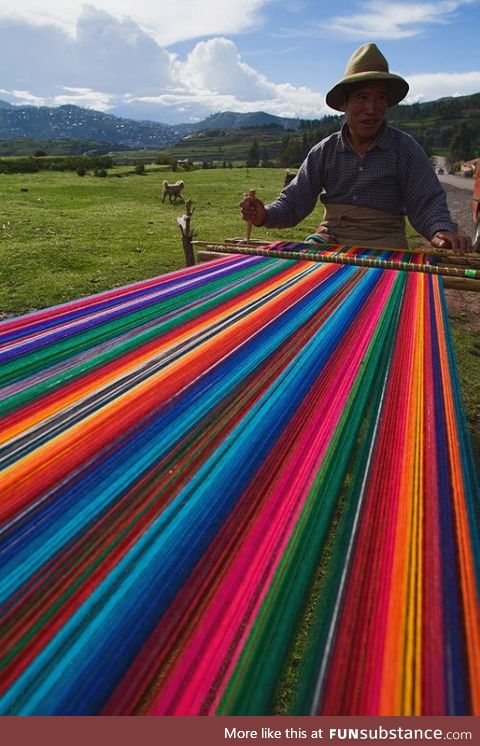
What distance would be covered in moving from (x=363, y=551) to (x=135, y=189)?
51.4 feet

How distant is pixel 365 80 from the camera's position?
7.70ft

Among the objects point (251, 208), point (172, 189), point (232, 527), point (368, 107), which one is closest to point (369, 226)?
point (368, 107)

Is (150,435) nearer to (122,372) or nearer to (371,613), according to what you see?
(122,372)

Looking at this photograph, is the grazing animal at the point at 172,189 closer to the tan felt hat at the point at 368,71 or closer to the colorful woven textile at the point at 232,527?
the tan felt hat at the point at 368,71

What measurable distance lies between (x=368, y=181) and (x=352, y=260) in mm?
792

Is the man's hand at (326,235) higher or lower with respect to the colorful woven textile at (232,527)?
higher

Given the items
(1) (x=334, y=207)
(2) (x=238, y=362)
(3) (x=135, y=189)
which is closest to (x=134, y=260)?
(1) (x=334, y=207)

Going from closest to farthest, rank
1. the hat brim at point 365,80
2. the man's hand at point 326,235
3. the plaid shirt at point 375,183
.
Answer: the hat brim at point 365,80, the plaid shirt at point 375,183, the man's hand at point 326,235

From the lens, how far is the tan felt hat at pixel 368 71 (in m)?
2.25

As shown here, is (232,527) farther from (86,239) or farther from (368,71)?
(86,239)

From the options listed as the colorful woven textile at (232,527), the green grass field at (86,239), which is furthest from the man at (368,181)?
the green grass field at (86,239)

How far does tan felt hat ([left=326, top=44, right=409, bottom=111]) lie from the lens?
7.39ft

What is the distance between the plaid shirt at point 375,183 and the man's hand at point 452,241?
72 millimetres

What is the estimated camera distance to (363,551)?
63cm
